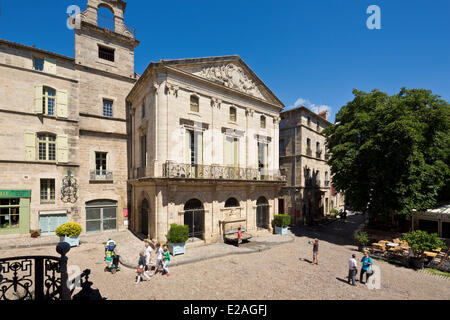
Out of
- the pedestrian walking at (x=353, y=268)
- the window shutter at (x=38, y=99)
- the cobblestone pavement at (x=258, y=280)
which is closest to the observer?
the cobblestone pavement at (x=258, y=280)

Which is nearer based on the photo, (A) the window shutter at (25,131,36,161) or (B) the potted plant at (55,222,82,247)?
(B) the potted plant at (55,222,82,247)

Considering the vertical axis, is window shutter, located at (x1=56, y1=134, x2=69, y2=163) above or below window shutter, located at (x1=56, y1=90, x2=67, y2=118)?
below

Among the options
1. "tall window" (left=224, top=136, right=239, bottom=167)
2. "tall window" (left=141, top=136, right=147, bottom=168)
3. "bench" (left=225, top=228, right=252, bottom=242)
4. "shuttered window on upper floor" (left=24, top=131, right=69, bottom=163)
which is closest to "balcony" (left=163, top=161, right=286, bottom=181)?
"tall window" (left=224, top=136, right=239, bottom=167)

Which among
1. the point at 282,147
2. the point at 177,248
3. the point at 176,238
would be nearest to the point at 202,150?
the point at 176,238

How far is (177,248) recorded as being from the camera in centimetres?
1295

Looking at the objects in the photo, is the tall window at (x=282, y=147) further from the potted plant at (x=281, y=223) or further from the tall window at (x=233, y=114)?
the tall window at (x=233, y=114)

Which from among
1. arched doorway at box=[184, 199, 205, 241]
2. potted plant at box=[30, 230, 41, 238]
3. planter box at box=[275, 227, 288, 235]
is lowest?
planter box at box=[275, 227, 288, 235]

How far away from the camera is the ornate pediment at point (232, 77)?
16759 mm

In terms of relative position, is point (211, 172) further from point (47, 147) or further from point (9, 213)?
point (9, 213)

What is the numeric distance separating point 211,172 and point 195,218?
338cm

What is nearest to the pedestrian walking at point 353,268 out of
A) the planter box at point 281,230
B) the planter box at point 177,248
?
the planter box at point 177,248

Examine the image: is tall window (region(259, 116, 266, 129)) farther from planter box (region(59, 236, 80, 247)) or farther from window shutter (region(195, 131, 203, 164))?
planter box (region(59, 236, 80, 247))

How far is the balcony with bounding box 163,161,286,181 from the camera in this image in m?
14.0

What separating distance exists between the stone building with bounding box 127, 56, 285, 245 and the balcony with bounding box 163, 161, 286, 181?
65mm
